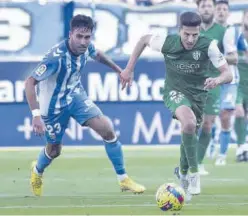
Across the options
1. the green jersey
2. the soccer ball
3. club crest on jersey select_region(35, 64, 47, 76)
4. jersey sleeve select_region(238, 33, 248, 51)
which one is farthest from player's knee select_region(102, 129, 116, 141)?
jersey sleeve select_region(238, 33, 248, 51)

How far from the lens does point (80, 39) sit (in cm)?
1159

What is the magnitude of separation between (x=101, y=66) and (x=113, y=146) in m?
7.53

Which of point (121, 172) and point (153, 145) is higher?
point (121, 172)

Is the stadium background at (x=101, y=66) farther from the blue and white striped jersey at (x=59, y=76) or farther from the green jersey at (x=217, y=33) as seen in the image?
the blue and white striped jersey at (x=59, y=76)

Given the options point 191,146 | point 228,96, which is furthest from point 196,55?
point 228,96

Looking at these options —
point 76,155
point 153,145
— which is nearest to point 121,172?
point 76,155

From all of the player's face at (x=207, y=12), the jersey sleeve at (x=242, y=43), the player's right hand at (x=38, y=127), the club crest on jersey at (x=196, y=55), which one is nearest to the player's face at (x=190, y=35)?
the club crest on jersey at (x=196, y=55)

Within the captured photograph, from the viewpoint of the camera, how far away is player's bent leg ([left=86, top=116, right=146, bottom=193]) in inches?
468

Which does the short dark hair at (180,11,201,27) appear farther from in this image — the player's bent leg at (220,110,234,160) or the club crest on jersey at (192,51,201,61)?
the player's bent leg at (220,110,234,160)

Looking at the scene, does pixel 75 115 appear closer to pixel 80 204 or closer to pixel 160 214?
pixel 80 204

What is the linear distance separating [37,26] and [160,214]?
10352mm

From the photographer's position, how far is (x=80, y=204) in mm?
10648

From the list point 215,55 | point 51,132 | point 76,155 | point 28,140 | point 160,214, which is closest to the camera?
point 160,214

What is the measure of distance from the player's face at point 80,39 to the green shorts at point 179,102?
996 mm
